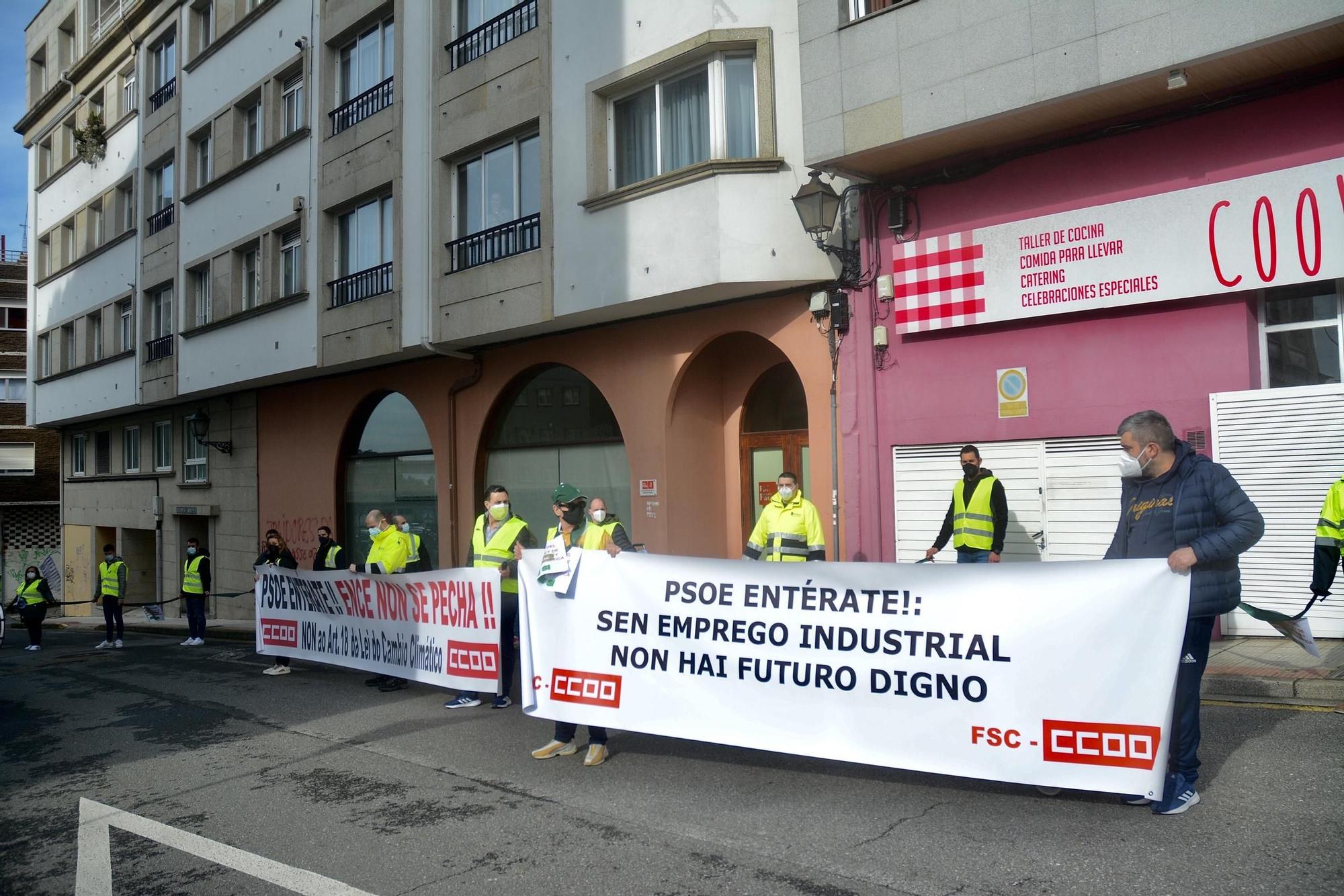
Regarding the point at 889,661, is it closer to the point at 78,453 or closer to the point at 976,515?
the point at 976,515

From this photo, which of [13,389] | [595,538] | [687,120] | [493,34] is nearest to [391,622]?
[595,538]

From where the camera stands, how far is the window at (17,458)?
40.2 metres

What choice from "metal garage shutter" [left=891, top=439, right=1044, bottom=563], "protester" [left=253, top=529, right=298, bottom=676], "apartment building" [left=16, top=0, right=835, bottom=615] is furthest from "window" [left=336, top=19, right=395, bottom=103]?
"metal garage shutter" [left=891, top=439, right=1044, bottom=563]

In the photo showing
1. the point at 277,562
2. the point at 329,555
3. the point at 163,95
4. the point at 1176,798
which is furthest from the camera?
the point at 163,95

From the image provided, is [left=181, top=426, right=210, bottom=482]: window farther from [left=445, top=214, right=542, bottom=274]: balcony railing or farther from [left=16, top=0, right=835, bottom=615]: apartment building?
[left=445, top=214, right=542, bottom=274]: balcony railing

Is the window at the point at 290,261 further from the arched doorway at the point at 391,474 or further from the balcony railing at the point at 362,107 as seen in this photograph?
the arched doorway at the point at 391,474

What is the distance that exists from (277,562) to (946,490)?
795 centimetres

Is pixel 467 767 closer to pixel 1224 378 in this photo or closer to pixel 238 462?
pixel 1224 378

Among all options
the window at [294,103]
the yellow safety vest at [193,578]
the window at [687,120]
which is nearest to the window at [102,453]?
the window at [294,103]

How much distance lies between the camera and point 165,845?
5.29 m

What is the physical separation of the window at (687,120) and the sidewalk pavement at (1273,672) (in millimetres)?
7272

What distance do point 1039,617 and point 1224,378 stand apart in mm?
5263

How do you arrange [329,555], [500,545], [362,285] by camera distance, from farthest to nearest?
[362,285] < [329,555] < [500,545]

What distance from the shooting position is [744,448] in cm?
1366
